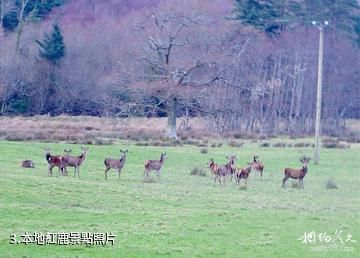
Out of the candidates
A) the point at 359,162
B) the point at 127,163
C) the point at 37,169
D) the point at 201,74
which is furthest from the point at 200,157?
the point at 201,74

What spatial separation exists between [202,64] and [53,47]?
72.2 ft

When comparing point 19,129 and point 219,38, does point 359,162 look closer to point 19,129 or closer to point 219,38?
point 19,129

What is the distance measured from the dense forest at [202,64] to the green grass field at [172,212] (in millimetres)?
28203

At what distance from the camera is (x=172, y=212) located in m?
21.3

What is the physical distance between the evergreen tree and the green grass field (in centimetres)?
4247

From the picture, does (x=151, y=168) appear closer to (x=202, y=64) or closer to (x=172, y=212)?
(x=172, y=212)

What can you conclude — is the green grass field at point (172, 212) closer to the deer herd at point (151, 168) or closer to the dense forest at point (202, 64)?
the deer herd at point (151, 168)

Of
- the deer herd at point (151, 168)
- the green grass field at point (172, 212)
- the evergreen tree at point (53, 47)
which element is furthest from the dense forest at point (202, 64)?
the green grass field at point (172, 212)

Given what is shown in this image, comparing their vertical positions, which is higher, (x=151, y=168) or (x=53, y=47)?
(x=53, y=47)

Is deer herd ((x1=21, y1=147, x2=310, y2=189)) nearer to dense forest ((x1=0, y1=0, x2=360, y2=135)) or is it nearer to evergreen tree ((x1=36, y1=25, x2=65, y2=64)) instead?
dense forest ((x1=0, y1=0, x2=360, y2=135))

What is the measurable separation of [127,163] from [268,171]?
19.1ft

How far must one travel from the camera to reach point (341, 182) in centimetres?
3198

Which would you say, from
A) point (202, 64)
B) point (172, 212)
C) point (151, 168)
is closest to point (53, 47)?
point (202, 64)

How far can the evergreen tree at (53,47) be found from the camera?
75.1m
